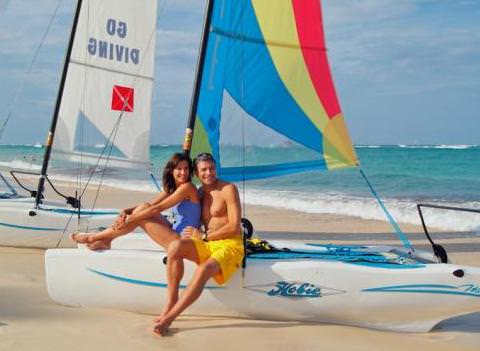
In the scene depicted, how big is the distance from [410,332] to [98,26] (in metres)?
5.74

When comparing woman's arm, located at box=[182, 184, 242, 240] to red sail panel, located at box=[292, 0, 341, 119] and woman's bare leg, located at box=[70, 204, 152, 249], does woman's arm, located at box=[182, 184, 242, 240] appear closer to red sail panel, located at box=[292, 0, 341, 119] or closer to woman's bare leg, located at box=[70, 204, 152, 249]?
woman's bare leg, located at box=[70, 204, 152, 249]

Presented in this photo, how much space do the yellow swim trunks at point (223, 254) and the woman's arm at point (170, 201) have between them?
0.34 metres

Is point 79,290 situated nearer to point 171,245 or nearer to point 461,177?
point 171,245

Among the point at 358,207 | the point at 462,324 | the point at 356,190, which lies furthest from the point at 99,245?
the point at 356,190

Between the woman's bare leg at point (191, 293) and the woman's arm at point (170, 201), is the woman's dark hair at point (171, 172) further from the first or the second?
the woman's bare leg at point (191, 293)

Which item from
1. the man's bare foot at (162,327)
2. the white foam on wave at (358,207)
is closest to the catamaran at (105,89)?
the man's bare foot at (162,327)

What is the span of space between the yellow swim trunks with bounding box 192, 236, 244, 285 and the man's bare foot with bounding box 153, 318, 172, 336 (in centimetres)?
42

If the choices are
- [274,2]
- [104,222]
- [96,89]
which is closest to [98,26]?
[96,89]

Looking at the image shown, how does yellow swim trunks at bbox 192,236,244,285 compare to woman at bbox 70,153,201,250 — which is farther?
woman at bbox 70,153,201,250

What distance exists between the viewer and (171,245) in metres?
4.06

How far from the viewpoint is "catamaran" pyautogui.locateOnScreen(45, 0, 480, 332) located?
4.32 metres

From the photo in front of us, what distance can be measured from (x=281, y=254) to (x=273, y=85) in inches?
64.0

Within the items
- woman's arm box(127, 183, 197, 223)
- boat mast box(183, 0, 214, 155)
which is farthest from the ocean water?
woman's arm box(127, 183, 197, 223)

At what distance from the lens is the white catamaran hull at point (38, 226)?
280 inches
